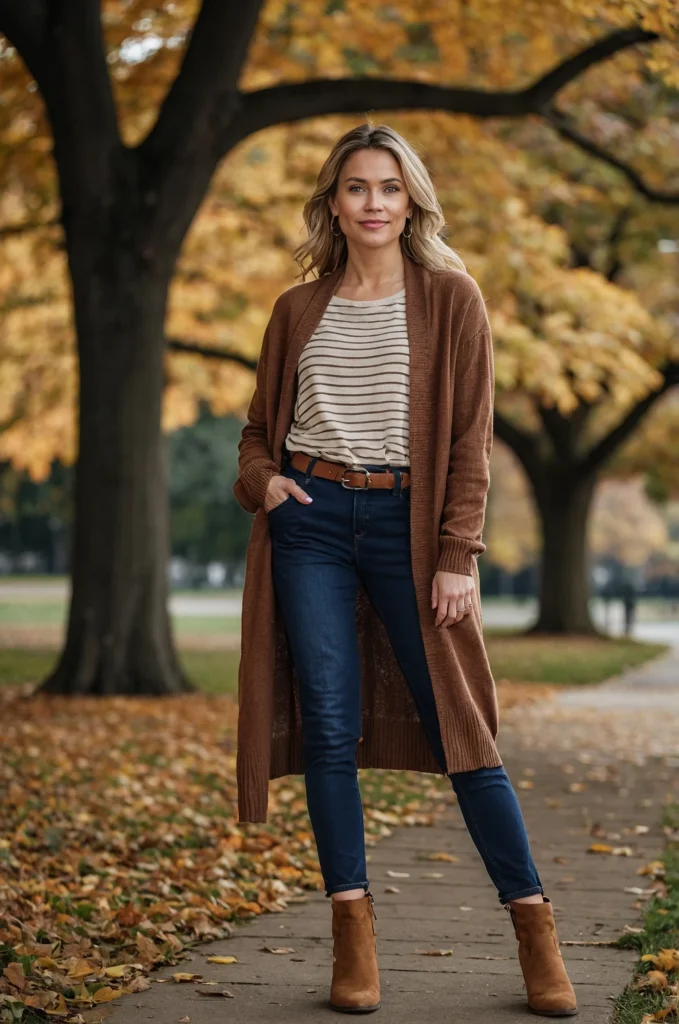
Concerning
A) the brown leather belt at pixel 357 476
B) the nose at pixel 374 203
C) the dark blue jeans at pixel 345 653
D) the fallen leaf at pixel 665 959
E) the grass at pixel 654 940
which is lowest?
the grass at pixel 654 940

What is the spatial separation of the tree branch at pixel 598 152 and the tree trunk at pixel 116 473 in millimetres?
3579

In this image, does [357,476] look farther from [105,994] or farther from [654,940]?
[654,940]

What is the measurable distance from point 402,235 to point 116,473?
25.2 ft

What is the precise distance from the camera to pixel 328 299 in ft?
12.9

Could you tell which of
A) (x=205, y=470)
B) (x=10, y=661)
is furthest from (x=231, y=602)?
(x=10, y=661)

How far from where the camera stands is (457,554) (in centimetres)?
368

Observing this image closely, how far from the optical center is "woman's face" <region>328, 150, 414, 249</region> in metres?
3.84

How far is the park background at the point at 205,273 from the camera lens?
22.4ft

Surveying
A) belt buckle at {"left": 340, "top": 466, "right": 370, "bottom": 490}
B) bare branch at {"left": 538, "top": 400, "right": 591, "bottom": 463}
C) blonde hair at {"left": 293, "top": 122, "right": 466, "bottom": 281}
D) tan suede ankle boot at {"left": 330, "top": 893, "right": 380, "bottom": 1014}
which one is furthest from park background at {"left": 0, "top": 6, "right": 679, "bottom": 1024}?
belt buckle at {"left": 340, "top": 466, "right": 370, "bottom": 490}

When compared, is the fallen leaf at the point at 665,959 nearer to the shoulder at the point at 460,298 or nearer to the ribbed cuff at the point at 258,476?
the ribbed cuff at the point at 258,476

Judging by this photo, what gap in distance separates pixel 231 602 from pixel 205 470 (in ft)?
15.2

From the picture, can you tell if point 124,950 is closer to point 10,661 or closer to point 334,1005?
point 334,1005

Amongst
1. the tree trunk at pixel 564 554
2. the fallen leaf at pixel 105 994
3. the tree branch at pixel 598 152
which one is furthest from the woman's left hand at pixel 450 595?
the tree trunk at pixel 564 554

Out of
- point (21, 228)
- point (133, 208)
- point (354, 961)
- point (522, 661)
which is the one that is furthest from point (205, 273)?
point (354, 961)
